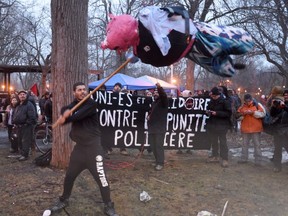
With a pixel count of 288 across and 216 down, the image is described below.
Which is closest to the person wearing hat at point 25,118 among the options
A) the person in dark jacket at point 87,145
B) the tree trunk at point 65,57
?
the tree trunk at point 65,57

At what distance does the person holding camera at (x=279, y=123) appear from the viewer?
7945mm

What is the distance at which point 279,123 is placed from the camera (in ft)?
26.6

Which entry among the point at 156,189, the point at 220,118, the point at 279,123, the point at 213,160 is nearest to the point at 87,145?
the point at 156,189

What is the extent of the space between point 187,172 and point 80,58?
10.6ft

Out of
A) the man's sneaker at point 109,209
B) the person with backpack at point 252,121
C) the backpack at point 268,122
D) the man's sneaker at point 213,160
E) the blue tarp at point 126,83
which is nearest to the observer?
the man's sneaker at point 109,209

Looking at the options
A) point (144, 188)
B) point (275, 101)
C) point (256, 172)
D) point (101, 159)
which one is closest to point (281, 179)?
point (256, 172)

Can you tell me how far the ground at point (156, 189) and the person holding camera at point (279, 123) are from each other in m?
0.33

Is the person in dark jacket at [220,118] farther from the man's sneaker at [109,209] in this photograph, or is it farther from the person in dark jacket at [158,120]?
the man's sneaker at [109,209]

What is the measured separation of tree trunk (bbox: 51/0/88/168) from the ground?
542mm

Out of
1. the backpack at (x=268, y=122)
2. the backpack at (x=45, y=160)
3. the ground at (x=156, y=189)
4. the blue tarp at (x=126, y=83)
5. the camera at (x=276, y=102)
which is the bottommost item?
the ground at (x=156, y=189)

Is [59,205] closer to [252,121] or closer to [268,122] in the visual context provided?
[252,121]

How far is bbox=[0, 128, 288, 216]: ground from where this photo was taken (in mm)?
5539

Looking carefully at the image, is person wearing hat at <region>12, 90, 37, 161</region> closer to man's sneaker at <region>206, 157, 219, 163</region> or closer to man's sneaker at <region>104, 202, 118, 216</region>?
man's sneaker at <region>104, 202, 118, 216</region>

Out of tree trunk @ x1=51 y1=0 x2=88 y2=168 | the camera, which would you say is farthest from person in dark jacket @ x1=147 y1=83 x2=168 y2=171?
the camera
